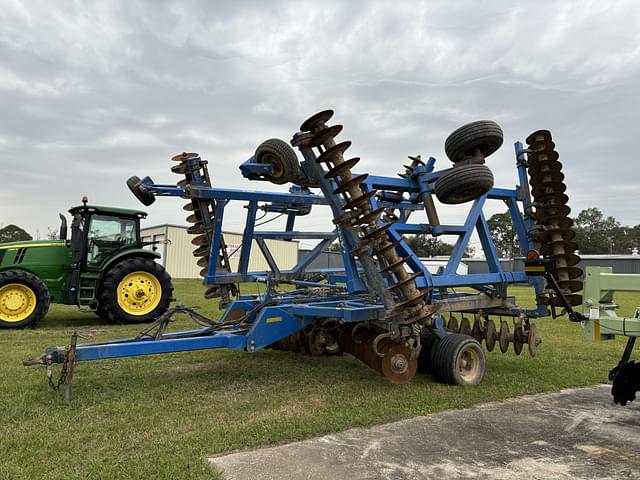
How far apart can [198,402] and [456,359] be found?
2.55 meters

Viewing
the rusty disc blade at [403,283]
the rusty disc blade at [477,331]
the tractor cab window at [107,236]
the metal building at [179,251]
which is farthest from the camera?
the metal building at [179,251]

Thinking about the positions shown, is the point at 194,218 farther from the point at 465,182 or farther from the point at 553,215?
the point at 553,215

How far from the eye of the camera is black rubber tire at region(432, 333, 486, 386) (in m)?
5.48

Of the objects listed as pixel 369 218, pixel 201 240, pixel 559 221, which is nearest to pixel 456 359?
pixel 369 218

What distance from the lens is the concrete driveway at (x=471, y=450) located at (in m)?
3.30

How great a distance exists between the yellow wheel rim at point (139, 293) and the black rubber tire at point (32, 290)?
1303 millimetres

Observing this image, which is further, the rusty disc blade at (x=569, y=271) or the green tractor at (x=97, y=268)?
the green tractor at (x=97, y=268)

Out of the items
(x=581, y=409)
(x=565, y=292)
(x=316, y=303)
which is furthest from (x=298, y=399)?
(x=565, y=292)

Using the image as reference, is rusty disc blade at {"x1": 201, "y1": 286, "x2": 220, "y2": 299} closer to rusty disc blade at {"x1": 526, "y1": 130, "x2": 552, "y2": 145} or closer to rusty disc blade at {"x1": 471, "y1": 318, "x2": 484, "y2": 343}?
rusty disc blade at {"x1": 471, "y1": 318, "x2": 484, "y2": 343}

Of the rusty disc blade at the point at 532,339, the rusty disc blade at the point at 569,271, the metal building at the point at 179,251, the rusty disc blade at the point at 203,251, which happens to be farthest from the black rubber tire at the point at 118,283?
the metal building at the point at 179,251

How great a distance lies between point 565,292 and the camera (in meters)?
5.77

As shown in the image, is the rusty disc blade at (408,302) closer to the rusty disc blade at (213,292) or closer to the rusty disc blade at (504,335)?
the rusty disc blade at (504,335)

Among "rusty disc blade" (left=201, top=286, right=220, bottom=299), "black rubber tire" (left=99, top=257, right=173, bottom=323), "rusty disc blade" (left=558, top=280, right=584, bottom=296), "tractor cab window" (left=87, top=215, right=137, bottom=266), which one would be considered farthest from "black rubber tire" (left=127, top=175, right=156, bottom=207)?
"rusty disc blade" (left=558, top=280, right=584, bottom=296)

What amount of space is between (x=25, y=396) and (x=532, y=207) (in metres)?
5.56
